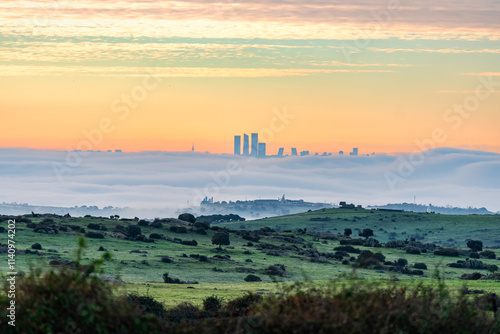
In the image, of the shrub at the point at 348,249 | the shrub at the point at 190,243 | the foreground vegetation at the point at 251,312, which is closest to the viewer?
the foreground vegetation at the point at 251,312

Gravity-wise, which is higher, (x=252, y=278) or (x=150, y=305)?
(x=150, y=305)

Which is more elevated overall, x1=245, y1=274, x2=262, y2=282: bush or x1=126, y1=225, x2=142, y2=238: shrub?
x1=126, y1=225, x2=142, y2=238: shrub

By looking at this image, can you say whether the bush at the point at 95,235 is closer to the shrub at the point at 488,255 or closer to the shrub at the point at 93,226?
the shrub at the point at 93,226

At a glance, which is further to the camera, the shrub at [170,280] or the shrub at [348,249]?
the shrub at [348,249]

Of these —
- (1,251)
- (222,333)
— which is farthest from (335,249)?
(222,333)

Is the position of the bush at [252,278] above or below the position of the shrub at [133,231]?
below

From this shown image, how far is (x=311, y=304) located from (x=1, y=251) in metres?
59.8

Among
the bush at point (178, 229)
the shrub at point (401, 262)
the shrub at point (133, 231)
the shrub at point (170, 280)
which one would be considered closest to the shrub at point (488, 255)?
the shrub at point (401, 262)

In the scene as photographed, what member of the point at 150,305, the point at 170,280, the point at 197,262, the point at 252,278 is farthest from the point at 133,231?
the point at 150,305

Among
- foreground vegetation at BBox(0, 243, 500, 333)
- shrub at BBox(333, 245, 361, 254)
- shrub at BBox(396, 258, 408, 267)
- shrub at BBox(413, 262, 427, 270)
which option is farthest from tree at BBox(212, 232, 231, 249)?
foreground vegetation at BBox(0, 243, 500, 333)

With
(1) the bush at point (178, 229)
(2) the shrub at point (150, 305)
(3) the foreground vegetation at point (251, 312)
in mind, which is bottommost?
(2) the shrub at point (150, 305)

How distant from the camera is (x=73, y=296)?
59.8 ft

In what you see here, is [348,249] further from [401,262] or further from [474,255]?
[474,255]

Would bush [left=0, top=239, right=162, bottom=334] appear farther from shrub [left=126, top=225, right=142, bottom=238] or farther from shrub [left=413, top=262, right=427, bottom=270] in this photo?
shrub [left=126, top=225, right=142, bottom=238]
